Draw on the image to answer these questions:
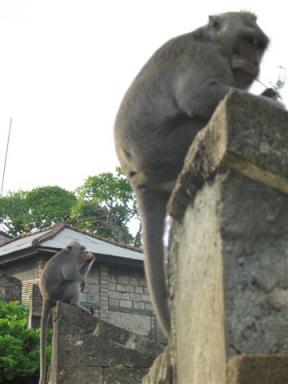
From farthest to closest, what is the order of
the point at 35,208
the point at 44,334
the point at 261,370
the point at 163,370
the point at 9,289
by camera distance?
the point at 35,208 < the point at 9,289 < the point at 44,334 < the point at 163,370 < the point at 261,370

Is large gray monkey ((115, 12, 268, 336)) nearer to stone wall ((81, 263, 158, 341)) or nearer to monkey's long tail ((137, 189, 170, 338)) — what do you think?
monkey's long tail ((137, 189, 170, 338))

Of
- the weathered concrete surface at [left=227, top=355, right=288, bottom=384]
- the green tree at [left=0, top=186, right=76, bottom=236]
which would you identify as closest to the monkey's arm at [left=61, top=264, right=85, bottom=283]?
the weathered concrete surface at [left=227, top=355, right=288, bottom=384]

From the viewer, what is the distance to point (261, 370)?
7.08ft

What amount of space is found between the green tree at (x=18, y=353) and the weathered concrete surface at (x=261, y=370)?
983 cm

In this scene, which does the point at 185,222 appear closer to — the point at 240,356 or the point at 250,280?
the point at 250,280

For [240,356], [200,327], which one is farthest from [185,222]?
[240,356]

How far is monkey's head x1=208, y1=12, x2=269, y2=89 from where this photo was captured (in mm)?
4309

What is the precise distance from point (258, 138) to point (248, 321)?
597 millimetres

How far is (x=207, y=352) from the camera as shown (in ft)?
8.33

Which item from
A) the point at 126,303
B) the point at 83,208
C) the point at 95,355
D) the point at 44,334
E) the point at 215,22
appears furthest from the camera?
the point at 83,208

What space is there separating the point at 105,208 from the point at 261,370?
156 feet

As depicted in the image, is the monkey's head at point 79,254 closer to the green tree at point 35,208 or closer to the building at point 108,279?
the building at point 108,279

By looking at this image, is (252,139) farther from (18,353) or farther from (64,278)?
(64,278)

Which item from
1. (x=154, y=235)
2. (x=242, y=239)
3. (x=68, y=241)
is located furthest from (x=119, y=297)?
(x=242, y=239)
